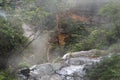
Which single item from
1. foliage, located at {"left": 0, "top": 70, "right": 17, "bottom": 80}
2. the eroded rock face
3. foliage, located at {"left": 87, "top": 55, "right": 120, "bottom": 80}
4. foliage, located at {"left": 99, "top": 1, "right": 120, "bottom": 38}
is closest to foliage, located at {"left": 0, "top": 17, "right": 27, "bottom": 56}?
foliage, located at {"left": 0, "top": 70, "right": 17, "bottom": 80}

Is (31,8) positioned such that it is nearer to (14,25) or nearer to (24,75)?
(14,25)

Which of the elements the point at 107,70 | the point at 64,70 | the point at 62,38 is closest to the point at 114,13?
the point at 64,70

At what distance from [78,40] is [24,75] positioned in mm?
4536

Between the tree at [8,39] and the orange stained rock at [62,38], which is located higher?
the orange stained rock at [62,38]

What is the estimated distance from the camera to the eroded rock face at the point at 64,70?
8.59 m

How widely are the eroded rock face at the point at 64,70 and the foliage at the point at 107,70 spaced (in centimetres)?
39

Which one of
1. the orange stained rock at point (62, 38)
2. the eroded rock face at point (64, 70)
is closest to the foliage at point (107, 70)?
the eroded rock face at point (64, 70)

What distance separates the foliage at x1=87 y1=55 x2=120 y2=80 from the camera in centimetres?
766

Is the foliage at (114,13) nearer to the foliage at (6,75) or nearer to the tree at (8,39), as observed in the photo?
the tree at (8,39)

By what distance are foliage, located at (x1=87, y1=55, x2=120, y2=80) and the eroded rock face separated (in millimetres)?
393

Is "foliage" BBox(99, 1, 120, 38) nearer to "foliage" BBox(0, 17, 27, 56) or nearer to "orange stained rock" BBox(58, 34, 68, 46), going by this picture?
"foliage" BBox(0, 17, 27, 56)

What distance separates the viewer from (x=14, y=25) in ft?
28.6

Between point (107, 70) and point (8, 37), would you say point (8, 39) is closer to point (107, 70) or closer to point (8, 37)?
point (8, 37)

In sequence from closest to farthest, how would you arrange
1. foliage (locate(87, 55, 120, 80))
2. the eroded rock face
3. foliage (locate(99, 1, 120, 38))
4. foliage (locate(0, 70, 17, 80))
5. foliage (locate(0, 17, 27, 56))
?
foliage (locate(87, 55, 120, 80)) < foliage (locate(0, 70, 17, 80)) < foliage (locate(0, 17, 27, 56)) < the eroded rock face < foliage (locate(99, 1, 120, 38))
